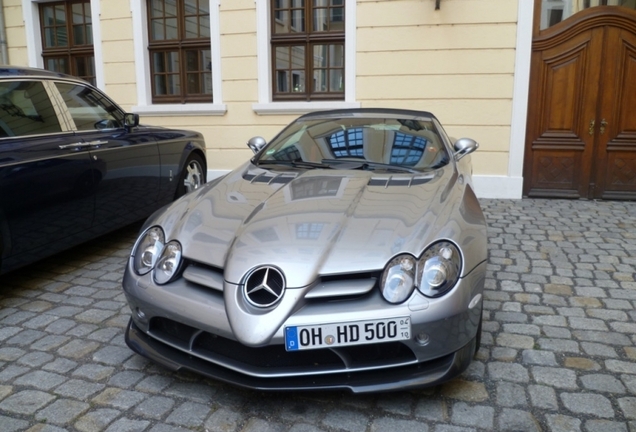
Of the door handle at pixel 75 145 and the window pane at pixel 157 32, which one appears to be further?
the window pane at pixel 157 32

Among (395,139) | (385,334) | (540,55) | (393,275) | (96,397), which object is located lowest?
(96,397)

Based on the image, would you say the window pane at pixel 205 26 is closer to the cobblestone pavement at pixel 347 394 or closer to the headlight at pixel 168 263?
the cobblestone pavement at pixel 347 394

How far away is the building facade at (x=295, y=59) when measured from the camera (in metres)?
7.05

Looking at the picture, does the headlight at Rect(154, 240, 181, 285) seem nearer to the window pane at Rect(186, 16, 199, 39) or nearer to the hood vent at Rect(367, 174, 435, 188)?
the hood vent at Rect(367, 174, 435, 188)

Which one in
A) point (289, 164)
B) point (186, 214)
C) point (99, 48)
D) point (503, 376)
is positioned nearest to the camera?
point (503, 376)

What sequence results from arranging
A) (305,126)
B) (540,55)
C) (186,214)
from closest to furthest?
(186,214) → (305,126) → (540,55)

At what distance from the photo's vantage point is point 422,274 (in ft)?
7.78

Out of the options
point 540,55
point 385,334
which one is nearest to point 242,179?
point 385,334

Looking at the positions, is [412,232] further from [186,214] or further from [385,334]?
[186,214]

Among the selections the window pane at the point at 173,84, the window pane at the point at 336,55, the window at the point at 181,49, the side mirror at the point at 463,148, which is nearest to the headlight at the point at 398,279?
the side mirror at the point at 463,148

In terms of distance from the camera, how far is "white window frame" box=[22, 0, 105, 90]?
A: 336 inches

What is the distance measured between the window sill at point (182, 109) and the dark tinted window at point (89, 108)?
120 inches

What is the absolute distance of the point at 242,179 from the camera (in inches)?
141

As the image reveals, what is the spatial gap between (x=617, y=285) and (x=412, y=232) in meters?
2.41
